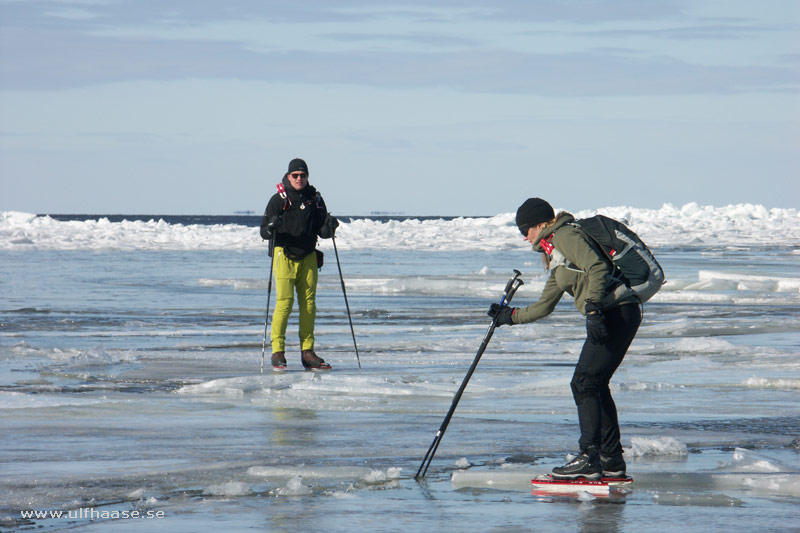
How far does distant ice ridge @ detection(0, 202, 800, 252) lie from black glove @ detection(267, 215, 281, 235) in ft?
110

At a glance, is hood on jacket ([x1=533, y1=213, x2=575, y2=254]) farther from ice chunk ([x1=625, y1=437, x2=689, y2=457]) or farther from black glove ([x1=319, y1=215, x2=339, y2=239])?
black glove ([x1=319, y1=215, x2=339, y2=239])

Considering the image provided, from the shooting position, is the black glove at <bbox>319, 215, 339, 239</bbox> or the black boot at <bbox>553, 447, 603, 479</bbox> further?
the black glove at <bbox>319, 215, 339, 239</bbox>

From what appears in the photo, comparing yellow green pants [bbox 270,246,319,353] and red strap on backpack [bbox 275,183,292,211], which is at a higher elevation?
red strap on backpack [bbox 275,183,292,211]

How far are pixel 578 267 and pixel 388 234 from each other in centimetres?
5272

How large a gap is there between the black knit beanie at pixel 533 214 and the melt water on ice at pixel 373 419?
1292 millimetres

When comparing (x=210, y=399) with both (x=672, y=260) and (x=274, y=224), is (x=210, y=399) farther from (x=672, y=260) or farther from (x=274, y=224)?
(x=672, y=260)

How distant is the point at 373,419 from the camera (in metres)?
7.41

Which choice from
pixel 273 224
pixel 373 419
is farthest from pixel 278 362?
pixel 373 419

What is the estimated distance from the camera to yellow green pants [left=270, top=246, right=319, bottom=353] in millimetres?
10148

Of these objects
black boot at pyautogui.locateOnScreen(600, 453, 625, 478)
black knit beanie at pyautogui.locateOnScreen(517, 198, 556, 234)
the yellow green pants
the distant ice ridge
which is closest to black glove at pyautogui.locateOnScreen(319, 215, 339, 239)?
the yellow green pants

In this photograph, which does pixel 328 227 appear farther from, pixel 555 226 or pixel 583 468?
pixel 583 468

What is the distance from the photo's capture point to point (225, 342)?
12344 millimetres

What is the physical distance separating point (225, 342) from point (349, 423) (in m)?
5.35

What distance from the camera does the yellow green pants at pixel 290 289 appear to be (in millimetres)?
10148
